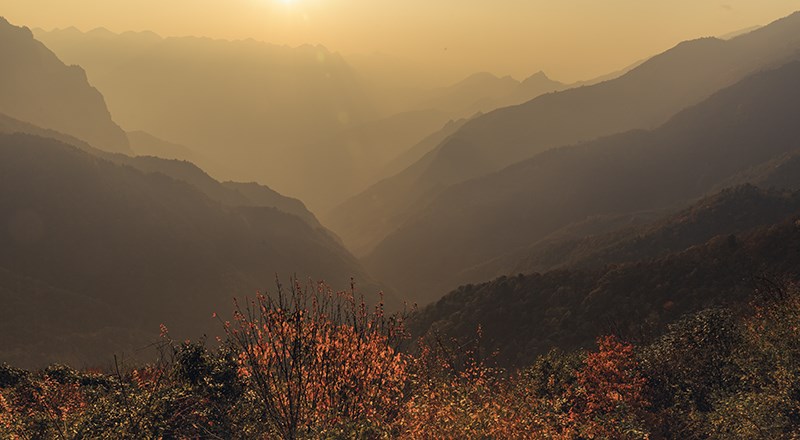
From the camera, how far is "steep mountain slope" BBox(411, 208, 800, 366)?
43.2 metres

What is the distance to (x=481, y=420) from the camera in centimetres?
1421

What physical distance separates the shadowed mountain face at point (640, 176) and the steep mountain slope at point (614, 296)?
272ft

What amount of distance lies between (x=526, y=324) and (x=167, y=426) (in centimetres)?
5065

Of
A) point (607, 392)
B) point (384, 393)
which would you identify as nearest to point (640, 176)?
point (607, 392)

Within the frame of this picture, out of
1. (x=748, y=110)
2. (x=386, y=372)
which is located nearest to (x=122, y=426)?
(x=386, y=372)

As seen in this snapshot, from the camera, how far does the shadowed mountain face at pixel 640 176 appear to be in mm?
155500

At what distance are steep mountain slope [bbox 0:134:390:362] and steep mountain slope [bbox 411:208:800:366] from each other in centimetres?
3872

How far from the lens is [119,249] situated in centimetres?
11131

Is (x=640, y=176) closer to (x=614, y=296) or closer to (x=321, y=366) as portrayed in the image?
(x=614, y=296)

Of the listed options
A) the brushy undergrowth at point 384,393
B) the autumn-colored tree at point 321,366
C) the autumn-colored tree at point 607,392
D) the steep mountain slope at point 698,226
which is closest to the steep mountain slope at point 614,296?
the autumn-colored tree at point 607,392

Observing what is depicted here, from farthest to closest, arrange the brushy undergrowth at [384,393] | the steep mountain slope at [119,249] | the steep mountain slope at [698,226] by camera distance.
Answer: the steep mountain slope at [119,249]
the steep mountain slope at [698,226]
the brushy undergrowth at [384,393]

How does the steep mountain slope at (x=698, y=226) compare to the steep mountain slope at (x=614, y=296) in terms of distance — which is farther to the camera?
the steep mountain slope at (x=698, y=226)

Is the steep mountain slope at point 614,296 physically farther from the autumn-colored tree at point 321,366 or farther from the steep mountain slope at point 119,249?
the steep mountain slope at point 119,249

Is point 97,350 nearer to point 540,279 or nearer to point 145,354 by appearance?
point 145,354
